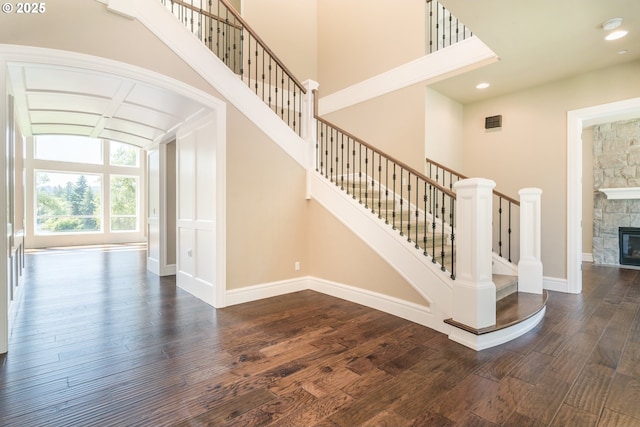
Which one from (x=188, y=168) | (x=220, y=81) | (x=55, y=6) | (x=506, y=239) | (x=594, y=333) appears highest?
(x=55, y=6)

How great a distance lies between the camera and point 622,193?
6070mm

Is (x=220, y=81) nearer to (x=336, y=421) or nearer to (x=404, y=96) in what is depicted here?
(x=404, y=96)

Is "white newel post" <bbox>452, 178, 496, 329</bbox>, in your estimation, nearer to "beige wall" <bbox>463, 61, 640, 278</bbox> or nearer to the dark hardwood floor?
the dark hardwood floor

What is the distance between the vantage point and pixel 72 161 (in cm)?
970

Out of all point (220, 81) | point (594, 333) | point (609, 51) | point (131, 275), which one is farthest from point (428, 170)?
point (131, 275)

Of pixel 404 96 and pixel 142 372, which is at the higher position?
pixel 404 96

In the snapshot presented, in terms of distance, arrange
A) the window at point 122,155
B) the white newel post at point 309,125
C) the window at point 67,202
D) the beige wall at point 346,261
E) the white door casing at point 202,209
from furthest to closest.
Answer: the window at point 122,155, the window at point 67,202, the white newel post at point 309,125, the white door casing at point 202,209, the beige wall at point 346,261

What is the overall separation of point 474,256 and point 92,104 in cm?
468

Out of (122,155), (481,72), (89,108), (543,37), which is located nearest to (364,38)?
(481,72)

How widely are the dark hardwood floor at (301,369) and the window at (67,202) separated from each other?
7.77m

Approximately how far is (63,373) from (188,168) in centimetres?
279

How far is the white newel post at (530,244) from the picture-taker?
3.72 m

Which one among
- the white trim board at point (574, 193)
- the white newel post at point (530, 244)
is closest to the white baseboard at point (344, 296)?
the white newel post at point (530, 244)

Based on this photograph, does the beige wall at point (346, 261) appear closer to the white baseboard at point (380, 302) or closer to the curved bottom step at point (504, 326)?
the white baseboard at point (380, 302)
